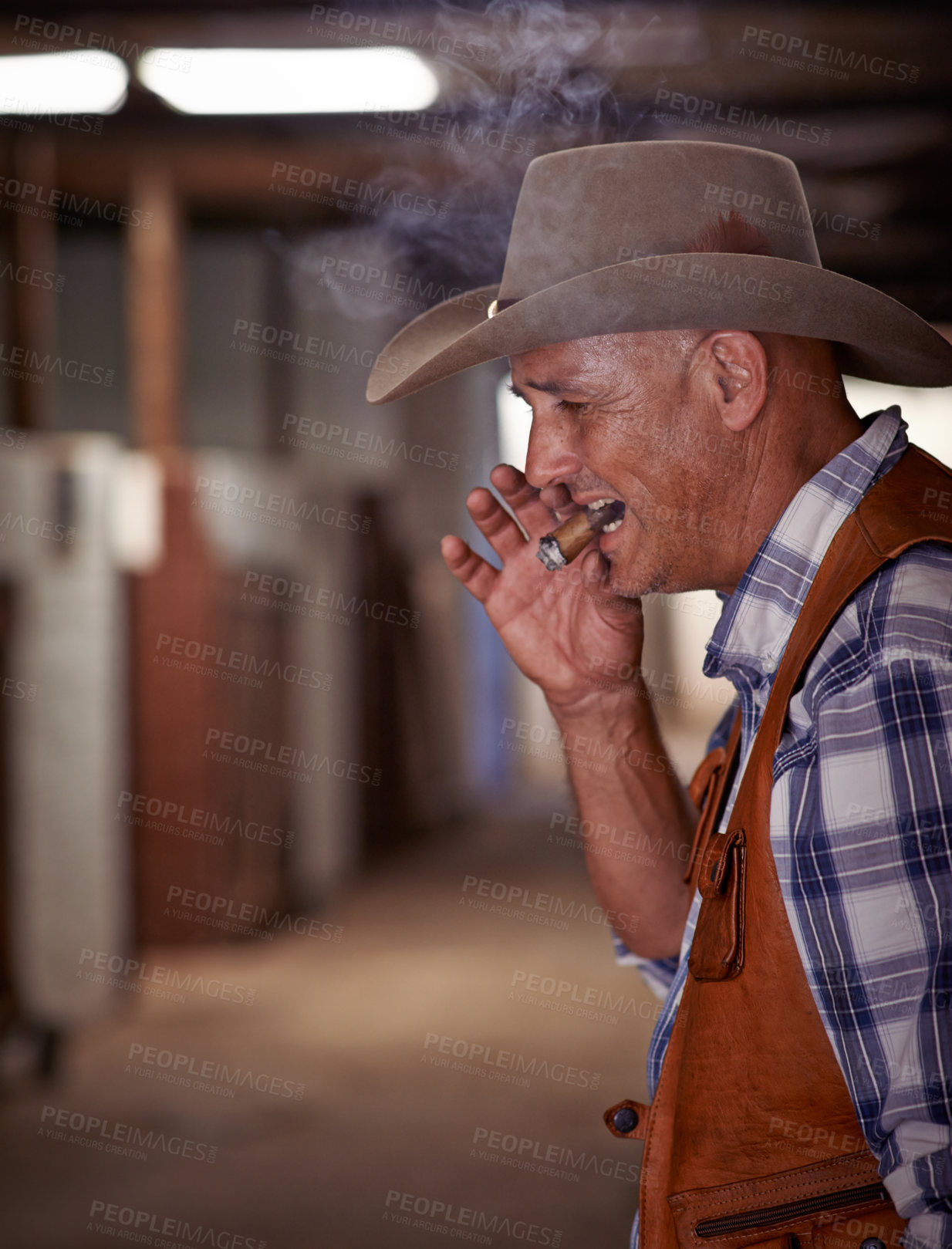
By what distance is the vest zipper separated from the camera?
1.23m

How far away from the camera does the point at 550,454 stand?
162cm

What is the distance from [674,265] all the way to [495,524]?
601 mm

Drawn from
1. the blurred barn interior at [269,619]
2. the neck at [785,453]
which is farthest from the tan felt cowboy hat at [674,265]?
the blurred barn interior at [269,619]

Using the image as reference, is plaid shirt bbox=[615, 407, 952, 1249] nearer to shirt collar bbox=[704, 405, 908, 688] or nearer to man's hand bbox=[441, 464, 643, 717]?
shirt collar bbox=[704, 405, 908, 688]

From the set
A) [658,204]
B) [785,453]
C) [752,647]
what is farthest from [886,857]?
[658,204]

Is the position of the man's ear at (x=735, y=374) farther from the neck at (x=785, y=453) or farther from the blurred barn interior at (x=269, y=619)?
the blurred barn interior at (x=269, y=619)

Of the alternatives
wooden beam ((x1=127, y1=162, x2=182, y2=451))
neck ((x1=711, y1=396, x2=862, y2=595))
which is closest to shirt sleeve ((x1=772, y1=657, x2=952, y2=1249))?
neck ((x1=711, y1=396, x2=862, y2=595))

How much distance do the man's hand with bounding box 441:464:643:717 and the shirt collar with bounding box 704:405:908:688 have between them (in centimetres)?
38

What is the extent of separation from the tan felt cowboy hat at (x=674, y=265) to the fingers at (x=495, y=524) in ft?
0.82

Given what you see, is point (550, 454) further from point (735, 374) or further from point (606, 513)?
point (735, 374)

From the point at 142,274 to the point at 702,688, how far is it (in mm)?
10073

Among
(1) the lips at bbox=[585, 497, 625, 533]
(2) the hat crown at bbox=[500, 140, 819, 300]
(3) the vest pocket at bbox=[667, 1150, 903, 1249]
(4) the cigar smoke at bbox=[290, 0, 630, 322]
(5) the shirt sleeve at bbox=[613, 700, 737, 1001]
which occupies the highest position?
(4) the cigar smoke at bbox=[290, 0, 630, 322]

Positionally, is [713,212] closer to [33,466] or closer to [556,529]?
[556,529]

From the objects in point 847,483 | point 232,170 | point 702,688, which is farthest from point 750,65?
point 702,688
